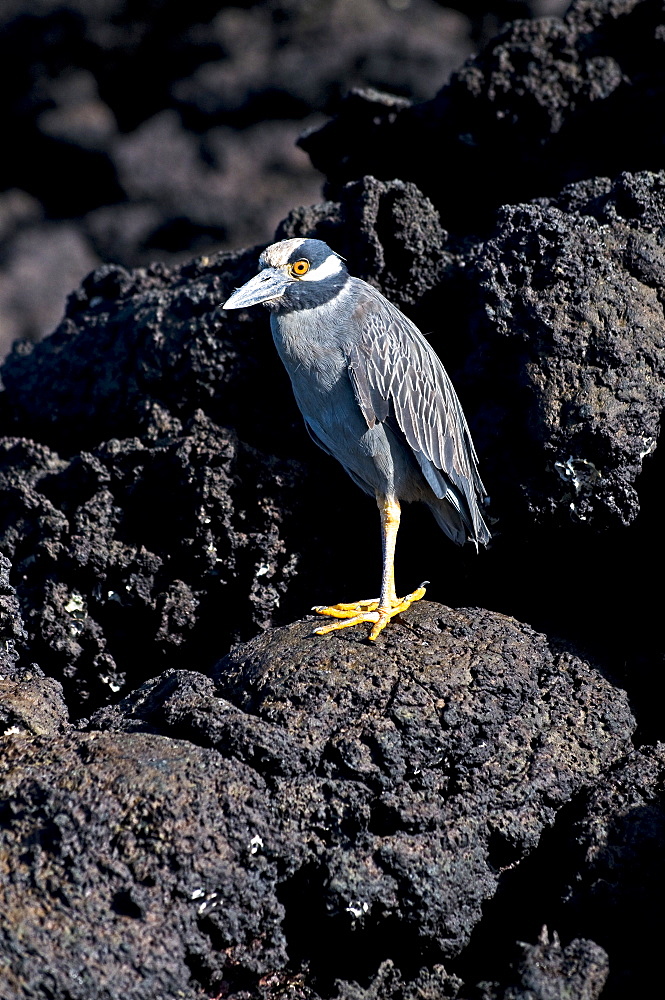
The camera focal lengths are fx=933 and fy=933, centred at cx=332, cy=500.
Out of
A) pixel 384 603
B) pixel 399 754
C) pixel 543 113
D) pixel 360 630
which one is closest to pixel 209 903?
pixel 399 754

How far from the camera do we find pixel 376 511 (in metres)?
4.25

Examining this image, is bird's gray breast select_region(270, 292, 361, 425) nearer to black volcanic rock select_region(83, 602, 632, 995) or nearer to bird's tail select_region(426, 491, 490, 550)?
bird's tail select_region(426, 491, 490, 550)

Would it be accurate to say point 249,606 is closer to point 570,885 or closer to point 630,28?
point 570,885

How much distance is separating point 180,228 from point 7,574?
243 inches

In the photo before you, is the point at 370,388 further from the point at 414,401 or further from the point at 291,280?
the point at 291,280

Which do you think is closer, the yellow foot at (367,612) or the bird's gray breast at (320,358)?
the yellow foot at (367,612)

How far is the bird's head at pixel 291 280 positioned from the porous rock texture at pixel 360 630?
373mm

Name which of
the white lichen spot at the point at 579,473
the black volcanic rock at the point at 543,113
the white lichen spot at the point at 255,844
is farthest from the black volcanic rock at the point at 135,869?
the black volcanic rock at the point at 543,113

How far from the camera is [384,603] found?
3.74 metres

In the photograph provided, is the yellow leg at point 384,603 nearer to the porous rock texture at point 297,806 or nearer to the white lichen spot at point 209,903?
the porous rock texture at point 297,806

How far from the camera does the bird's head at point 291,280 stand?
12.7 ft

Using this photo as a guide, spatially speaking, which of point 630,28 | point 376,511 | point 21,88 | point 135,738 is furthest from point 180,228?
point 135,738

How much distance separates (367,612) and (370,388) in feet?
3.03

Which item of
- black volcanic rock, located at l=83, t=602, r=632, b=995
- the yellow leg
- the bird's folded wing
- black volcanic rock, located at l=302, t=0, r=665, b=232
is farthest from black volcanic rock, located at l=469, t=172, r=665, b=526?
black volcanic rock, located at l=302, t=0, r=665, b=232
